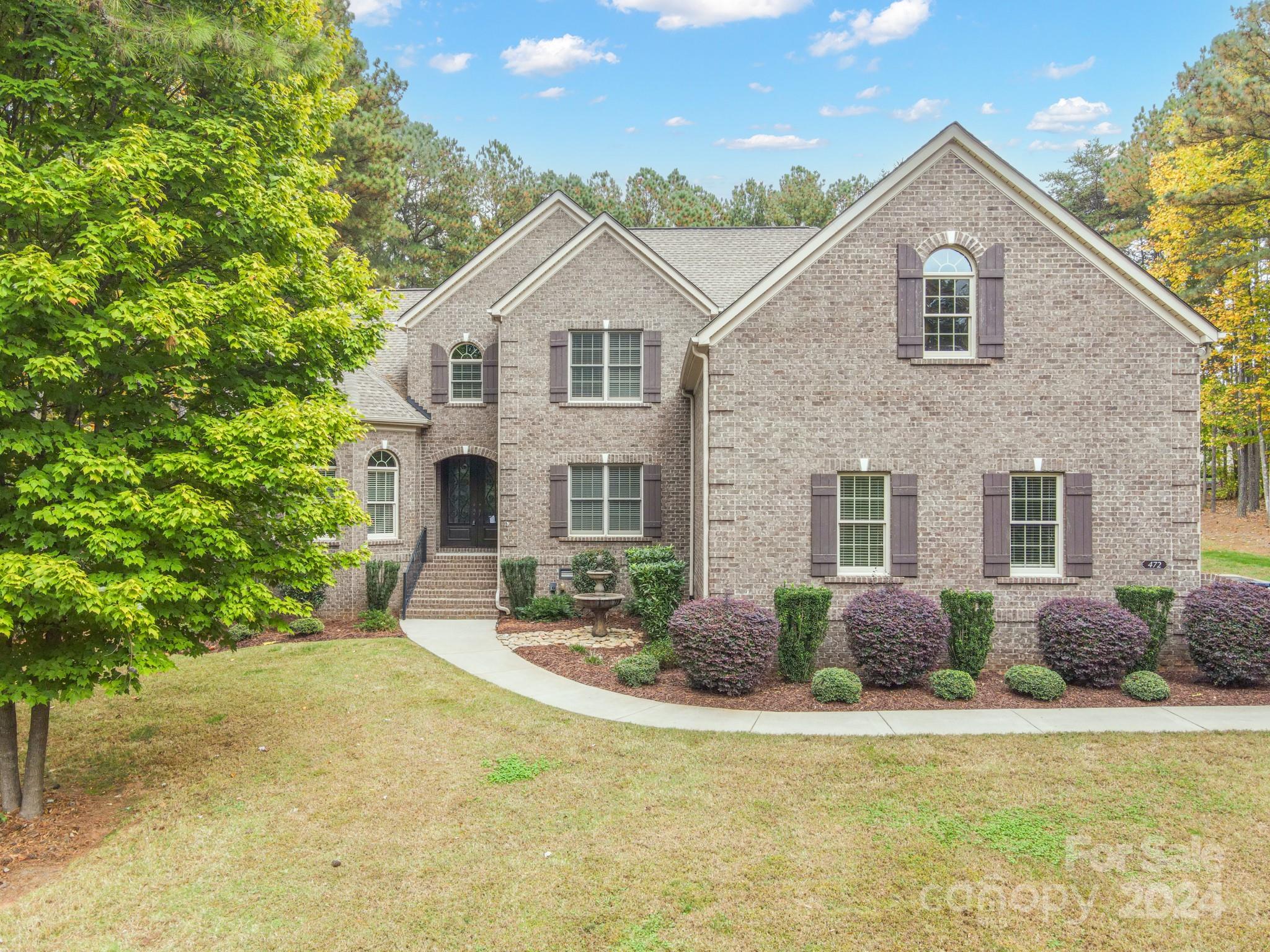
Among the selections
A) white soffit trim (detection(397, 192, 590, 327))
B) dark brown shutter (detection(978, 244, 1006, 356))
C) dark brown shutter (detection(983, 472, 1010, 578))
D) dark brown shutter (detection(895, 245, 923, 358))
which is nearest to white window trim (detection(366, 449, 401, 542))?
white soffit trim (detection(397, 192, 590, 327))

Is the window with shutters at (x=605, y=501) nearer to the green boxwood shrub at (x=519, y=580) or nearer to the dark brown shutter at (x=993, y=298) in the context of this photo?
the green boxwood shrub at (x=519, y=580)

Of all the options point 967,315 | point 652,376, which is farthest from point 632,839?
point 652,376

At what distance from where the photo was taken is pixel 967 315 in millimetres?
11078

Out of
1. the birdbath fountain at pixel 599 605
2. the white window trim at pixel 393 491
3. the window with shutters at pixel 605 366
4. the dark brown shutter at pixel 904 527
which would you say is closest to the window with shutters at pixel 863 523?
the dark brown shutter at pixel 904 527

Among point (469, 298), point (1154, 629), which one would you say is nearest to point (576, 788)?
point (1154, 629)

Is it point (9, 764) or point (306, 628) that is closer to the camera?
point (9, 764)

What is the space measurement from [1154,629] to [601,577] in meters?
9.28

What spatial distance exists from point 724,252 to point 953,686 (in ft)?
41.0

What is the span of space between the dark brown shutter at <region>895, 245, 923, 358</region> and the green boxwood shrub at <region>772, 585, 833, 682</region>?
13.4ft

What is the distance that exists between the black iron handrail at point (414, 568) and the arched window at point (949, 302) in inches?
459

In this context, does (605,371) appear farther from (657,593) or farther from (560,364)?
(657,593)

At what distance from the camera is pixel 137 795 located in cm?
713

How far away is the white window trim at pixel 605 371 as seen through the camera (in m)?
15.7

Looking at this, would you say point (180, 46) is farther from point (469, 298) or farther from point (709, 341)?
point (469, 298)
